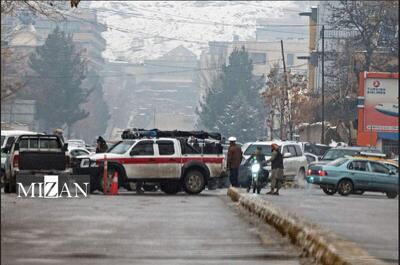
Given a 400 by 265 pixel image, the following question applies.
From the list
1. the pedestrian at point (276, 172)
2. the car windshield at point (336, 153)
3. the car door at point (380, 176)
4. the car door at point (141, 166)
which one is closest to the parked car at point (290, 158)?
the car windshield at point (336, 153)

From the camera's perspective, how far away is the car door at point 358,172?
32.9 meters

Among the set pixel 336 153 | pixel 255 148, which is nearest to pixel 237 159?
pixel 255 148

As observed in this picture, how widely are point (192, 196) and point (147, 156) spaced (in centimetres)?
193

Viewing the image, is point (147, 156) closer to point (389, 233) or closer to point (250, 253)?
point (250, 253)

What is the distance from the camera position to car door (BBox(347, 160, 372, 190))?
3294cm

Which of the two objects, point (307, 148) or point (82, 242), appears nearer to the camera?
point (82, 242)

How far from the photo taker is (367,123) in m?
Result: 20.9

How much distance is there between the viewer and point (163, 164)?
1239 inches

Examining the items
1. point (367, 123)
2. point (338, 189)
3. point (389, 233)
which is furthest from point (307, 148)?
point (389, 233)

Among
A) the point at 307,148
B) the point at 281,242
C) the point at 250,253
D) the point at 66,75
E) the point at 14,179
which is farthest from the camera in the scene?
the point at 66,75

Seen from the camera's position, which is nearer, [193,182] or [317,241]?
[317,241]

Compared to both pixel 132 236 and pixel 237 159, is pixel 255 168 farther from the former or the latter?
pixel 132 236

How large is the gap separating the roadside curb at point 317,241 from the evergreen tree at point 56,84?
90063 millimetres

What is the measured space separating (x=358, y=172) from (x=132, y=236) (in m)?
17.7
